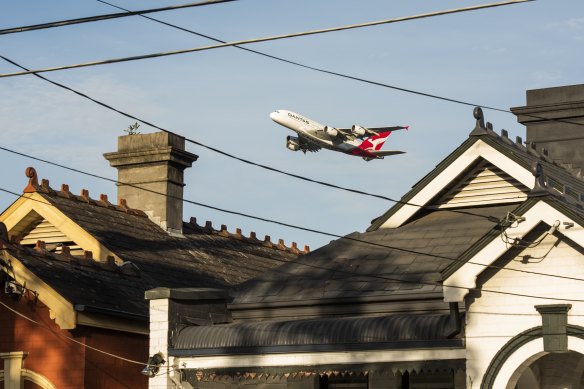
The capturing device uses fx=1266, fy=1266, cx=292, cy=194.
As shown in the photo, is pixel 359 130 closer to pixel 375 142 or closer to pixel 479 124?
pixel 375 142

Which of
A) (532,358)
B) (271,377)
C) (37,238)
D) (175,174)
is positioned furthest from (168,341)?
(175,174)

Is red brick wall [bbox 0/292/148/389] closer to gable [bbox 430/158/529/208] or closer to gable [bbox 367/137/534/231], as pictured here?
gable [bbox 367/137/534/231]

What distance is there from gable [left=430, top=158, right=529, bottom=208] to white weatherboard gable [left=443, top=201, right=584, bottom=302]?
4.18m

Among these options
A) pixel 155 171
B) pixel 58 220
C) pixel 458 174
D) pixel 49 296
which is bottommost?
pixel 49 296

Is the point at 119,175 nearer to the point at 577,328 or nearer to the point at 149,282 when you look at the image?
the point at 149,282

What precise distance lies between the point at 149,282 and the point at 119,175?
662cm

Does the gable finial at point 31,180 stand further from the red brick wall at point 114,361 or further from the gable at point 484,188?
the gable at point 484,188

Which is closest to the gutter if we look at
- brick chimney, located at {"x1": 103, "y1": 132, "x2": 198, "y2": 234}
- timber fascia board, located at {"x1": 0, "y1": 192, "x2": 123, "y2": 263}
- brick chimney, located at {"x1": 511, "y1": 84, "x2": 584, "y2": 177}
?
timber fascia board, located at {"x1": 0, "y1": 192, "x2": 123, "y2": 263}

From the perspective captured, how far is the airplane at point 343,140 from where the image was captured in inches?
1634

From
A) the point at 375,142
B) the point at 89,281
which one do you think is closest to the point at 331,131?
the point at 375,142

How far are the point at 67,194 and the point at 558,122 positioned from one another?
39.9ft

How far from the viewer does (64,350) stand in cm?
2627

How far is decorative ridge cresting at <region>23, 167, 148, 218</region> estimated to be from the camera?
1213 inches

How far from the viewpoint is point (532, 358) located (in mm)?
20469
